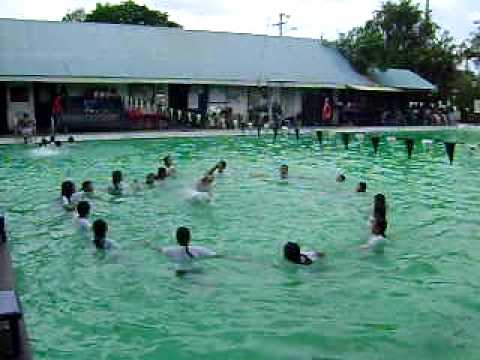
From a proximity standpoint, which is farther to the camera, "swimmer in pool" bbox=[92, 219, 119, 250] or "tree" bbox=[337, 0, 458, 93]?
"tree" bbox=[337, 0, 458, 93]

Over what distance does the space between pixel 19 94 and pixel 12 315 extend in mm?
24664

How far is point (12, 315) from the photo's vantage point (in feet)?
16.7

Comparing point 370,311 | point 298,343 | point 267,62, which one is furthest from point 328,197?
point 267,62

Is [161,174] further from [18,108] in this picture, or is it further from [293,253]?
[18,108]

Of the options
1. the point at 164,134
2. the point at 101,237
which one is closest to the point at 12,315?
the point at 101,237

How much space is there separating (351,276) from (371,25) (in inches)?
1494

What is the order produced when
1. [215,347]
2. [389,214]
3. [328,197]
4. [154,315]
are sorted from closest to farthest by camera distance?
[215,347], [154,315], [389,214], [328,197]

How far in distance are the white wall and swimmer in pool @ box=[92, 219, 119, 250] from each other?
19604 millimetres

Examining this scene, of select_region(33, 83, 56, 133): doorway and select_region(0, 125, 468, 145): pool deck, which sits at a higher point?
select_region(33, 83, 56, 133): doorway

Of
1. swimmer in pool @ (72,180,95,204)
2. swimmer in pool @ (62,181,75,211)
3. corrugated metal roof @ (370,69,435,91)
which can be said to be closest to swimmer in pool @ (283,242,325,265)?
swimmer in pool @ (62,181,75,211)

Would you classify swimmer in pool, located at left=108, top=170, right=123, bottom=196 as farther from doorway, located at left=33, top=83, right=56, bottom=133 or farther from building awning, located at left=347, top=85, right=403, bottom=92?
building awning, located at left=347, top=85, right=403, bottom=92

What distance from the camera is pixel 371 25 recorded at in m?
44.0

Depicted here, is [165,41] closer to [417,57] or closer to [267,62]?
[267,62]

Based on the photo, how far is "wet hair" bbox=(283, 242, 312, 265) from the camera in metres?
8.86
